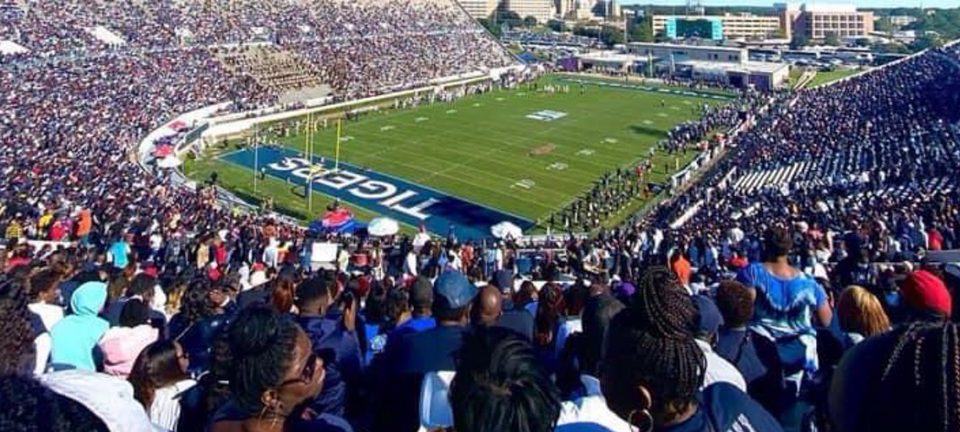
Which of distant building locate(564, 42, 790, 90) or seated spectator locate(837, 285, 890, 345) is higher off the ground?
distant building locate(564, 42, 790, 90)

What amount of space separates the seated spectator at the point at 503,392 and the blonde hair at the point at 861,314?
8.09 feet

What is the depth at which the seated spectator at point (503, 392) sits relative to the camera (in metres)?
2.52

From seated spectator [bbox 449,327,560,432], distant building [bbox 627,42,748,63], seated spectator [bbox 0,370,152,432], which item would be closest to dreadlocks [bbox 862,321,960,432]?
seated spectator [bbox 449,327,560,432]

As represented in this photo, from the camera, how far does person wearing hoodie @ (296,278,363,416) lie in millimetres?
4203

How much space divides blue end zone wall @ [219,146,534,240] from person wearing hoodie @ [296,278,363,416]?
2143cm

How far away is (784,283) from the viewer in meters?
5.42

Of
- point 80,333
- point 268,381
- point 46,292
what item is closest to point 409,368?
point 268,381

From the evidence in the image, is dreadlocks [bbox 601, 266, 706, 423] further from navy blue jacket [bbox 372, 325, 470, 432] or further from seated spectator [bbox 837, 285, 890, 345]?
seated spectator [bbox 837, 285, 890, 345]

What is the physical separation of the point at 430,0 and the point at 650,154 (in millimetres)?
48456

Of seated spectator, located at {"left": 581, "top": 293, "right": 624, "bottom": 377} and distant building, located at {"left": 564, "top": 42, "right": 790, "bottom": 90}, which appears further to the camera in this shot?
distant building, located at {"left": 564, "top": 42, "right": 790, "bottom": 90}

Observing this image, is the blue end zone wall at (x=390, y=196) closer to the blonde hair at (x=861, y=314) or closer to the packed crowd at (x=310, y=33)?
the packed crowd at (x=310, y=33)

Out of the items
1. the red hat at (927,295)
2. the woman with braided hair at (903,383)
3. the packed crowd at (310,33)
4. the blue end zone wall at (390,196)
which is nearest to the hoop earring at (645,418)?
the woman with braided hair at (903,383)

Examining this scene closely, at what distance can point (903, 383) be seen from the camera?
1573mm

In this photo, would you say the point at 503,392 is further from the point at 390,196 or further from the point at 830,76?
the point at 830,76
